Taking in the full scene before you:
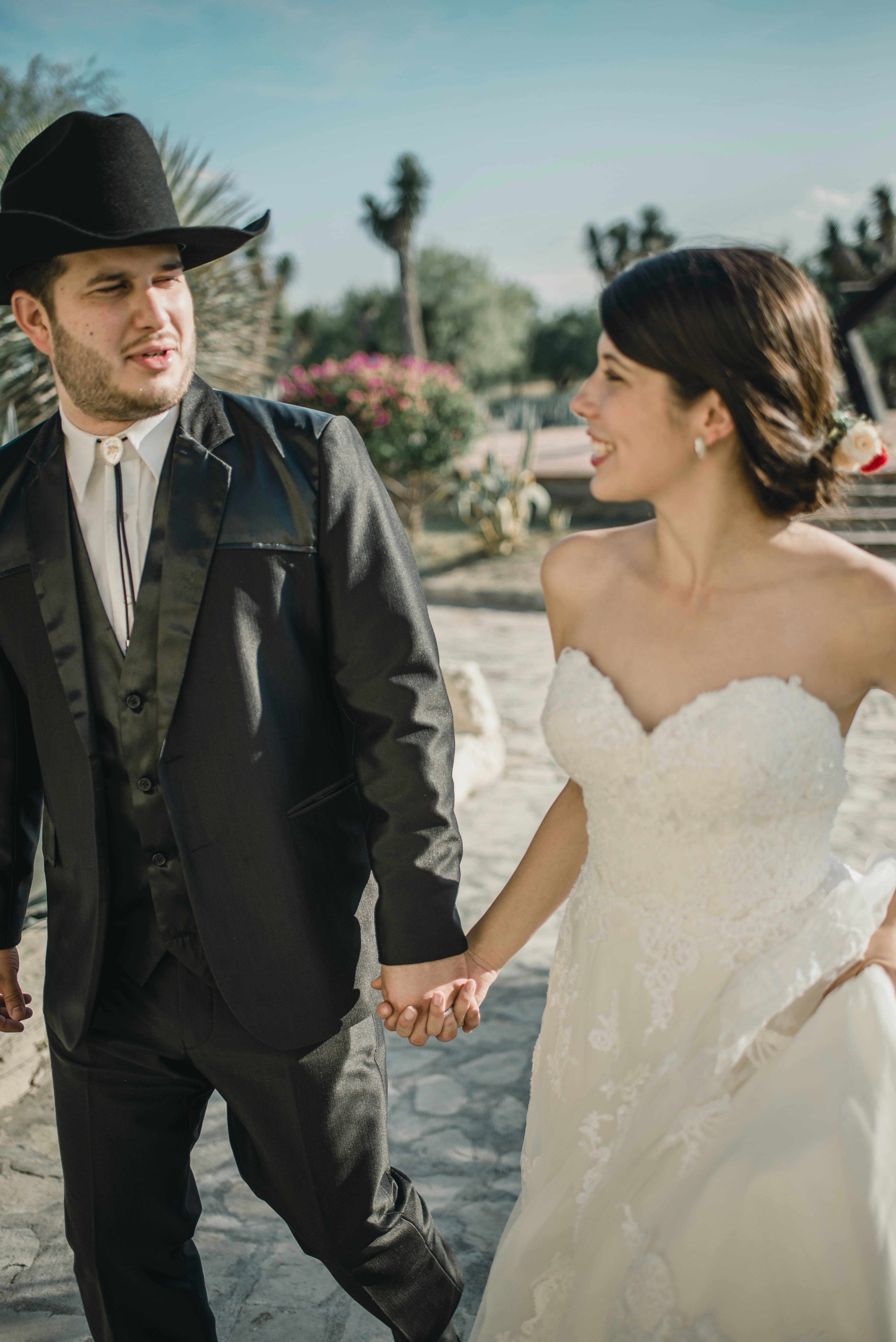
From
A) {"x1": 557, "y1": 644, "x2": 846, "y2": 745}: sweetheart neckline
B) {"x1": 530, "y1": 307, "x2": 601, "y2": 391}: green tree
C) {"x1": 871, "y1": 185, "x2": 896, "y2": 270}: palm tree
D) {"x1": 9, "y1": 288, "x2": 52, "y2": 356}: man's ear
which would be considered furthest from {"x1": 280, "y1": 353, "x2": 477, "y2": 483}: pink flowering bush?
{"x1": 530, "y1": 307, "x2": 601, "y2": 391}: green tree

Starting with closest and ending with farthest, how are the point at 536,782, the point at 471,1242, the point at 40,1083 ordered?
the point at 471,1242 → the point at 40,1083 → the point at 536,782

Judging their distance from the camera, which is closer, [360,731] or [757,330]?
[757,330]

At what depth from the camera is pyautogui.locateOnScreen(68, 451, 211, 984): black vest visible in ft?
5.30

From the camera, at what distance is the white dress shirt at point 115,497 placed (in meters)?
1.67

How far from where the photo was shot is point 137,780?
5.33 feet

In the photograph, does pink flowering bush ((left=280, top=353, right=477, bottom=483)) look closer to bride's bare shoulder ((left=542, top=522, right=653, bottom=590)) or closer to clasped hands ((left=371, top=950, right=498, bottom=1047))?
bride's bare shoulder ((left=542, top=522, right=653, bottom=590))


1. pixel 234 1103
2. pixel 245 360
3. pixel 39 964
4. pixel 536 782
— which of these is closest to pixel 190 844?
pixel 234 1103

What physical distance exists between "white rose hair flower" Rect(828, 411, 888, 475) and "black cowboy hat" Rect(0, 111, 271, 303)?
3.44 ft

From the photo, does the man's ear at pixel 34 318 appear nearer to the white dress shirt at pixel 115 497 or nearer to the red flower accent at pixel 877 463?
the white dress shirt at pixel 115 497

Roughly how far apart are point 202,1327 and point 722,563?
162 cm

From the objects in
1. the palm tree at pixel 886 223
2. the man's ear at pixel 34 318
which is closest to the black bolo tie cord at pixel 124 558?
the man's ear at pixel 34 318

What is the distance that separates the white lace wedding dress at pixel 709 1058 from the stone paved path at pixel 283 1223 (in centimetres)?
77

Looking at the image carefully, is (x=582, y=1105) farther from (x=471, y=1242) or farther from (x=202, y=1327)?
(x=471, y=1242)

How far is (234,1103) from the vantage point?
1.68 m
